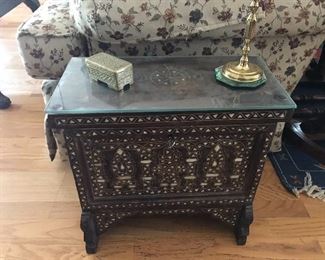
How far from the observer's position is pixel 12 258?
968mm

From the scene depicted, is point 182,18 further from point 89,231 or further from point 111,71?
point 89,231

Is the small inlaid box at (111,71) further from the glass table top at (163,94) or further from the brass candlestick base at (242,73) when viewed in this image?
the brass candlestick base at (242,73)

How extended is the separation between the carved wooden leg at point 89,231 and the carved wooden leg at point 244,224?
440 mm

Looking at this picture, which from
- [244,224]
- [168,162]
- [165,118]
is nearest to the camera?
[165,118]

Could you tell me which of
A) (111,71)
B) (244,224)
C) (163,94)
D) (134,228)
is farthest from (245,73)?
(134,228)

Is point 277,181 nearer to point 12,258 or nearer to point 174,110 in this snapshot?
point 174,110

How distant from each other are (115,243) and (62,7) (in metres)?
0.86

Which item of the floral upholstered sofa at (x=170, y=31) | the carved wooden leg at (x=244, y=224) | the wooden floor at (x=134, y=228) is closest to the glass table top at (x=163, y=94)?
the floral upholstered sofa at (x=170, y=31)

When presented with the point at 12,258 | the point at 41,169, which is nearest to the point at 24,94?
the point at 41,169

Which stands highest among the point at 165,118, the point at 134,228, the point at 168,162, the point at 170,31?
the point at 170,31

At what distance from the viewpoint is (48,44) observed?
1.01m

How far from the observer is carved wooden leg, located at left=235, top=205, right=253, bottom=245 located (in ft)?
3.12

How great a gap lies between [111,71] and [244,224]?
23.8 inches

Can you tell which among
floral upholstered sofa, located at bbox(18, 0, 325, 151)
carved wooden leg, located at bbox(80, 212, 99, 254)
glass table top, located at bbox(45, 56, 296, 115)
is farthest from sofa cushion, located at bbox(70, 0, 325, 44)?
carved wooden leg, located at bbox(80, 212, 99, 254)
